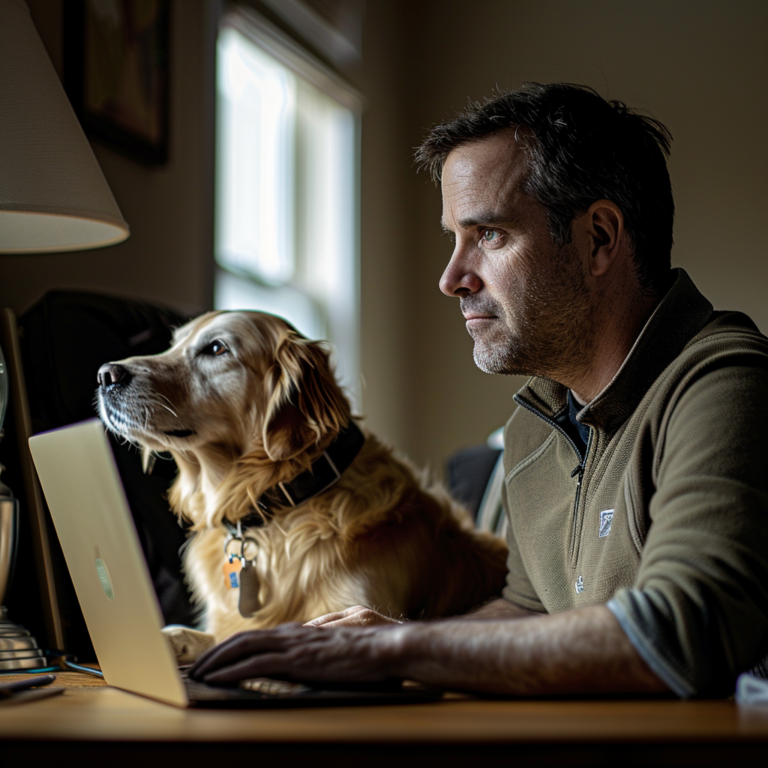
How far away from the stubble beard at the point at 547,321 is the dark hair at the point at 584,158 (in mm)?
62

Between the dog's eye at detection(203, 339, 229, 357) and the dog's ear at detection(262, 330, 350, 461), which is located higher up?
the dog's eye at detection(203, 339, 229, 357)

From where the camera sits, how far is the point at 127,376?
1426mm

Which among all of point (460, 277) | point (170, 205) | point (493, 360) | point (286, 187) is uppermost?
point (286, 187)

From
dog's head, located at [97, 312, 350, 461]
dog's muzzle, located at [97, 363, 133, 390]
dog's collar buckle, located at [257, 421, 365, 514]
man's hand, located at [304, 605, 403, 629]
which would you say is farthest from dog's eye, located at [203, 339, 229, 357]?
man's hand, located at [304, 605, 403, 629]

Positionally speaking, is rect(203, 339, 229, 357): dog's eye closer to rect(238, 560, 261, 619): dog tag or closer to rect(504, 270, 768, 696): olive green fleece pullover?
rect(238, 560, 261, 619): dog tag

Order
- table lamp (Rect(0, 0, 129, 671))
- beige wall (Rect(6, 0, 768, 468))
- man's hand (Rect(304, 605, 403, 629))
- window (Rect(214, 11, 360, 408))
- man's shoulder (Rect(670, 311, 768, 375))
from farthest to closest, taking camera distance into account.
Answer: window (Rect(214, 11, 360, 408)) → beige wall (Rect(6, 0, 768, 468)) → table lamp (Rect(0, 0, 129, 671)) → man's hand (Rect(304, 605, 403, 629)) → man's shoulder (Rect(670, 311, 768, 375))

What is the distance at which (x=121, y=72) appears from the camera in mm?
2467

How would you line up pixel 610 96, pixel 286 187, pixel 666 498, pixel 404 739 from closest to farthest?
pixel 404 739 < pixel 666 498 < pixel 286 187 < pixel 610 96

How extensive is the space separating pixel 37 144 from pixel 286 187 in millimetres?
2989

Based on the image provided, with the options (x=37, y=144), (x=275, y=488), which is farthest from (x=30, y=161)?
(x=275, y=488)

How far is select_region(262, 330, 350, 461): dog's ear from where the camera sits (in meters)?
1.43

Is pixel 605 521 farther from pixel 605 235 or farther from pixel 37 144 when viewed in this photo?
pixel 37 144

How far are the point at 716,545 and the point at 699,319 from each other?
479mm

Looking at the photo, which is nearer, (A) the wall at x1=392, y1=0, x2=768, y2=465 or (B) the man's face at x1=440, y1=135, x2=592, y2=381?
(B) the man's face at x1=440, y1=135, x2=592, y2=381
